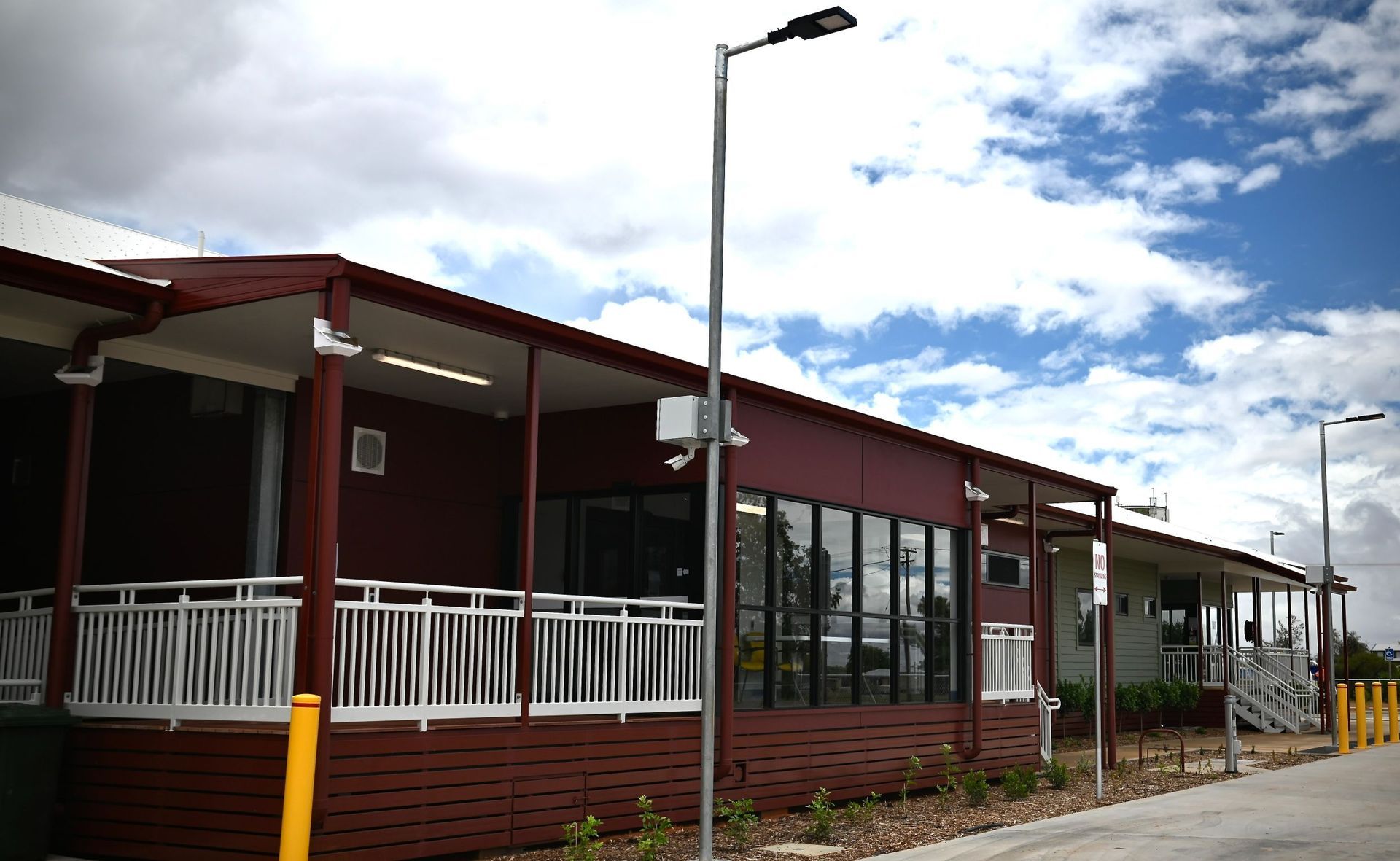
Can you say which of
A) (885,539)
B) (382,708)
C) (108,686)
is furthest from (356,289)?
(885,539)

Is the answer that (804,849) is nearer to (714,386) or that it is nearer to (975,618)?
(714,386)

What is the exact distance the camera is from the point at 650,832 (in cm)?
1099

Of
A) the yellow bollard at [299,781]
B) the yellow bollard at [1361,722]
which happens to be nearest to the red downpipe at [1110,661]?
the yellow bollard at [1361,722]

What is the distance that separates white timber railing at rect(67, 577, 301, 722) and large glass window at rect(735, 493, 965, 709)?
5.31 meters

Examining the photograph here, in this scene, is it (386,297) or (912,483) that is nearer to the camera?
(386,297)

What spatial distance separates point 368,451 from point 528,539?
404 cm

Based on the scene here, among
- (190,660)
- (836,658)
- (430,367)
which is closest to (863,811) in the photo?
(836,658)

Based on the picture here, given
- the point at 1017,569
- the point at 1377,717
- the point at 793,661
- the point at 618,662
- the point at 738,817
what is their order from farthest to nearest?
the point at 1017,569
the point at 1377,717
the point at 793,661
the point at 618,662
the point at 738,817

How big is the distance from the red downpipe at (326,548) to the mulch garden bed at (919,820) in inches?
87.7

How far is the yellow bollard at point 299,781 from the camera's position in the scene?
7.98 meters

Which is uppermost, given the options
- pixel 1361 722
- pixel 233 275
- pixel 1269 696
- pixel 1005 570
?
pixel 233 275

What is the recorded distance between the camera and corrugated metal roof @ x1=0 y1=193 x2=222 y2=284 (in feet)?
35.3

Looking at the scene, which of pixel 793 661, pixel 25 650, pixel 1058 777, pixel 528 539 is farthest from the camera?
pixel 1058 777

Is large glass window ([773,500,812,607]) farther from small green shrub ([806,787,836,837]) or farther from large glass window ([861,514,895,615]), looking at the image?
small green shrub ([806,787,836,837])
